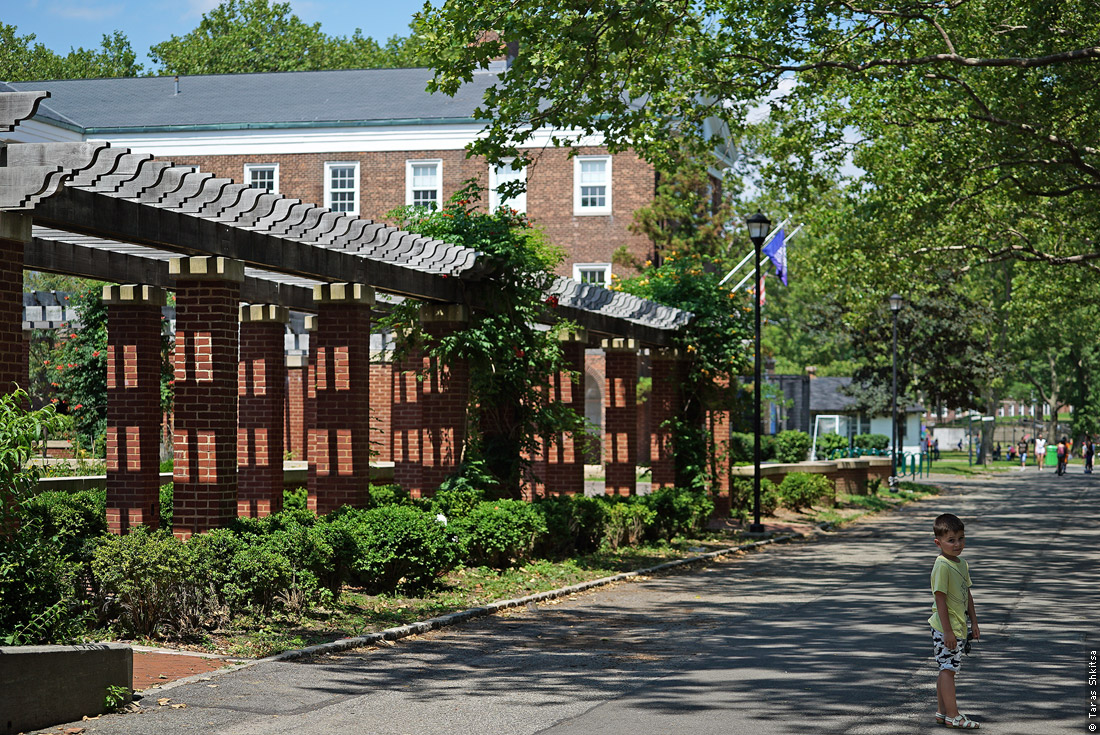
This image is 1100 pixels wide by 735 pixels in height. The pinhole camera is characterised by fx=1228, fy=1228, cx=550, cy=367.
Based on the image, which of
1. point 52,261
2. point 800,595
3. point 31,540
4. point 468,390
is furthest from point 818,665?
point 52,261

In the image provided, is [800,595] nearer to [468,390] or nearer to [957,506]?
[468,390]

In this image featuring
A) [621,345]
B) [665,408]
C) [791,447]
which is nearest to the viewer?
[621,345]

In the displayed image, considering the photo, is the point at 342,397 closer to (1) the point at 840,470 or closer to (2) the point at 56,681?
(2) the point at 56,681

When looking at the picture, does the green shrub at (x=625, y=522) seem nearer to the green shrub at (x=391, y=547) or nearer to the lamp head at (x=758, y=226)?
the green shrub at (x=391, y=547)

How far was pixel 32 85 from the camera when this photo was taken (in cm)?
4681

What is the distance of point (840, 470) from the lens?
34562mm

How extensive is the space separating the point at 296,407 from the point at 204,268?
55.3ft

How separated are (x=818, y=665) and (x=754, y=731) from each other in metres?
2.58

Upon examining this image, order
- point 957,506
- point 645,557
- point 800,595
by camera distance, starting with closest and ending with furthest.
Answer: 1. point 800,595
2. point 645,557
3. point 957,506

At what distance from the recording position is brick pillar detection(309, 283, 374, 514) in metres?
14.0

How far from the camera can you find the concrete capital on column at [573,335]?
19016 mm

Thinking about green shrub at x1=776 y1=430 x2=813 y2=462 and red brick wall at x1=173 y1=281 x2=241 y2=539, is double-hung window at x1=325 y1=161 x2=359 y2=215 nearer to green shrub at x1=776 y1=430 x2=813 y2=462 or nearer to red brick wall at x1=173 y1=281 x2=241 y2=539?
green shrub at x1=776 y1=430 x2=813 y2=462

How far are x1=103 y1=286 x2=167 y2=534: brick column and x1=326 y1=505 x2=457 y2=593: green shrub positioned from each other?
1.92m

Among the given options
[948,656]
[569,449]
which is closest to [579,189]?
[569,449]
